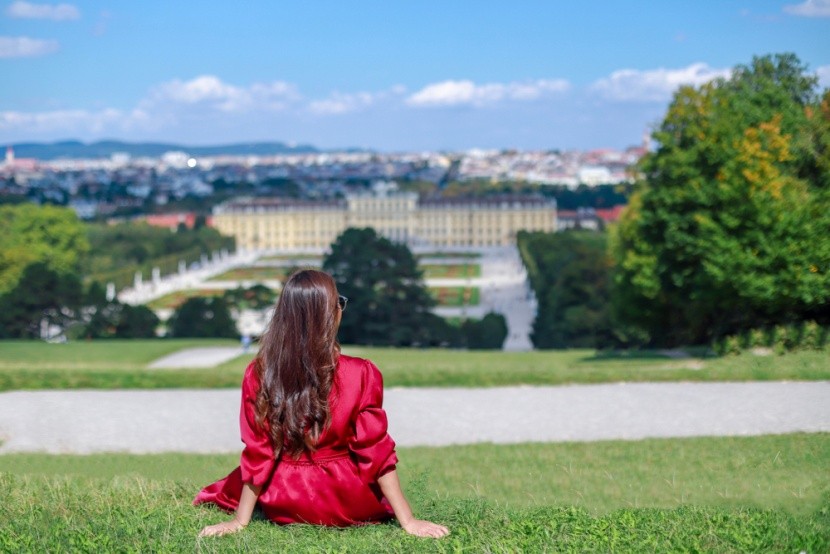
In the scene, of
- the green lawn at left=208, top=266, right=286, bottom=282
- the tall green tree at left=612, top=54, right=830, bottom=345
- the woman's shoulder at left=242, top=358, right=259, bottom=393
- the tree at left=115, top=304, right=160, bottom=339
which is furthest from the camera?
the green lawn at left=208, top=266, right=286, bottom=282

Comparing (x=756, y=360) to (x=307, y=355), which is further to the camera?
(x=756, y=360)

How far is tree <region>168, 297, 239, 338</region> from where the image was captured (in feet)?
100

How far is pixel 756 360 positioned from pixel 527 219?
247 ft

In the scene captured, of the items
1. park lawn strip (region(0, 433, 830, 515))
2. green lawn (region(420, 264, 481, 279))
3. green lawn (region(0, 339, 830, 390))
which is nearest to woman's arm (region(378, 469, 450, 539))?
park lawn strip (region(0, 433, 830, 515))

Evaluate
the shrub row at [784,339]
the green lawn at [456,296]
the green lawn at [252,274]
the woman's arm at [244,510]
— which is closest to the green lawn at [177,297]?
the green lawn at [252,274]

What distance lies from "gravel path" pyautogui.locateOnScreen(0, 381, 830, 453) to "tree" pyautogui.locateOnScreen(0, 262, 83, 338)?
21.5 m

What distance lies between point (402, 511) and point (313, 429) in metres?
0.33

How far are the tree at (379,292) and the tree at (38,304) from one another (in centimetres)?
720

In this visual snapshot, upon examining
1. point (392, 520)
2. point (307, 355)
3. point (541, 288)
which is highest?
point (307, 355)

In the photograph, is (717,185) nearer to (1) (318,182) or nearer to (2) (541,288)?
(2) (541,288)

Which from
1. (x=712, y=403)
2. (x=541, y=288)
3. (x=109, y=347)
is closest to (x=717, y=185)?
(x=712, y=403)

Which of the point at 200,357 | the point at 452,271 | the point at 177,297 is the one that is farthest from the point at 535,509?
the point at 452,271

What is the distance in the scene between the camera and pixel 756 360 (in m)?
9.98

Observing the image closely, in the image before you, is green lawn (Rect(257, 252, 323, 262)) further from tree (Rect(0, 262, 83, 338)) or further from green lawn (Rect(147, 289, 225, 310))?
tree (Rect(0, 262, 83, 338))
